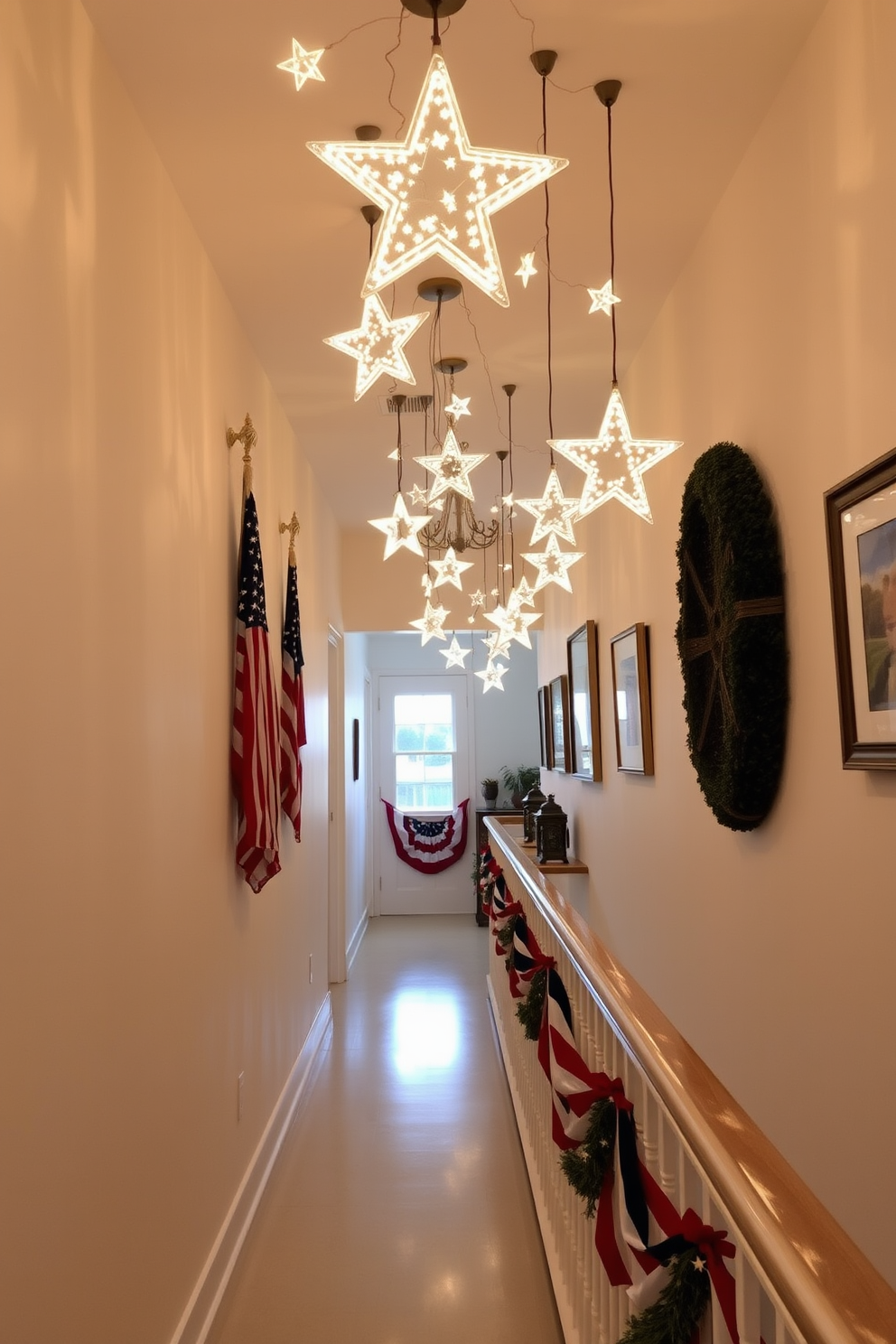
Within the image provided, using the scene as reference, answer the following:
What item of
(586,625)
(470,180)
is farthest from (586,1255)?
(586,625)

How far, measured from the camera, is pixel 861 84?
189 cm

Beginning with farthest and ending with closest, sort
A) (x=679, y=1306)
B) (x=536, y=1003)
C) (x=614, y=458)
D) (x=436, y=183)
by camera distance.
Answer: (x=536, y=1003) < (x=614, y=458) < (x=436, y=183) < (x=679, y=1306)

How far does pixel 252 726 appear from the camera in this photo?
318cm

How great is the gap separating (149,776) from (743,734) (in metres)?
1.43

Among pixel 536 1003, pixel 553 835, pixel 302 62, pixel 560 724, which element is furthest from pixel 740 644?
pixel 560 724

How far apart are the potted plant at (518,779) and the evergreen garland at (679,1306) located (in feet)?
25.7

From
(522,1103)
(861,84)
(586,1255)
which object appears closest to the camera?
(861,84)

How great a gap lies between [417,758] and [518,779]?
1046 millimetres

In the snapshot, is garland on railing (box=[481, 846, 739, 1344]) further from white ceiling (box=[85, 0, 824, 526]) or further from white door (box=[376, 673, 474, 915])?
white door (box=[376, 673, 474, 915])

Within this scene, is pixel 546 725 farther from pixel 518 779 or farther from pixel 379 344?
pixel 379 344

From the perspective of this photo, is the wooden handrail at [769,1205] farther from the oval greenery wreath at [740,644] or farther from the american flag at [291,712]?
the american flag at [291,712]

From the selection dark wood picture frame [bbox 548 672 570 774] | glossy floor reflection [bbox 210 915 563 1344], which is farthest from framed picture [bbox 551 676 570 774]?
glossy floor reflection [bbox 210 915 563 1344]

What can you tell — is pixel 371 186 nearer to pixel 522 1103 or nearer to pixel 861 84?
pixel 861 84

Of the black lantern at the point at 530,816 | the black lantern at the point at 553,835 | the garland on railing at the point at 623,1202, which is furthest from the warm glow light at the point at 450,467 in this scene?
the black lantern at the point at 530,816
